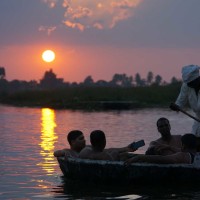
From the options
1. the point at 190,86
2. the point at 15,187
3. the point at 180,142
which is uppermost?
the point at 190,86

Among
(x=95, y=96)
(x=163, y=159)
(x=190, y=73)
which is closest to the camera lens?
(x=190, y=73)

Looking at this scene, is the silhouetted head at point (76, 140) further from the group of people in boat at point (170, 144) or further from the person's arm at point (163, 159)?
the person's arm at point (163, 159)

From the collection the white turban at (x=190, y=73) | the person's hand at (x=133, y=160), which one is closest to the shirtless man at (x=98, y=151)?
the person's hand at (x=133, y=160)

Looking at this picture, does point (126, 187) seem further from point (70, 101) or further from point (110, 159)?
point (70, 101)

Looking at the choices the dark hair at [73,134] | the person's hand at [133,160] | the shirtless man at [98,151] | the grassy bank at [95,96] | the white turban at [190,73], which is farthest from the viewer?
the grassy bank at [95,96]

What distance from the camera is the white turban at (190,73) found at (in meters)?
9.12

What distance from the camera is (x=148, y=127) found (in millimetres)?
23984

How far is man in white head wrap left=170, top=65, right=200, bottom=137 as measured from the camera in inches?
360

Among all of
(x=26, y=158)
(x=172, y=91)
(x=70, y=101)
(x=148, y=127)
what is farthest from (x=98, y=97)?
(x=26, y=158)

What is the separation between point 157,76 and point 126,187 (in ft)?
392

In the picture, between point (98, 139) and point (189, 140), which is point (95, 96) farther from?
point (189, 140)

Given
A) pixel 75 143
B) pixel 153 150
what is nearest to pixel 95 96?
pixel 75 143

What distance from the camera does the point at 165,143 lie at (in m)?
9.81

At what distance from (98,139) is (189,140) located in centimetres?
128
